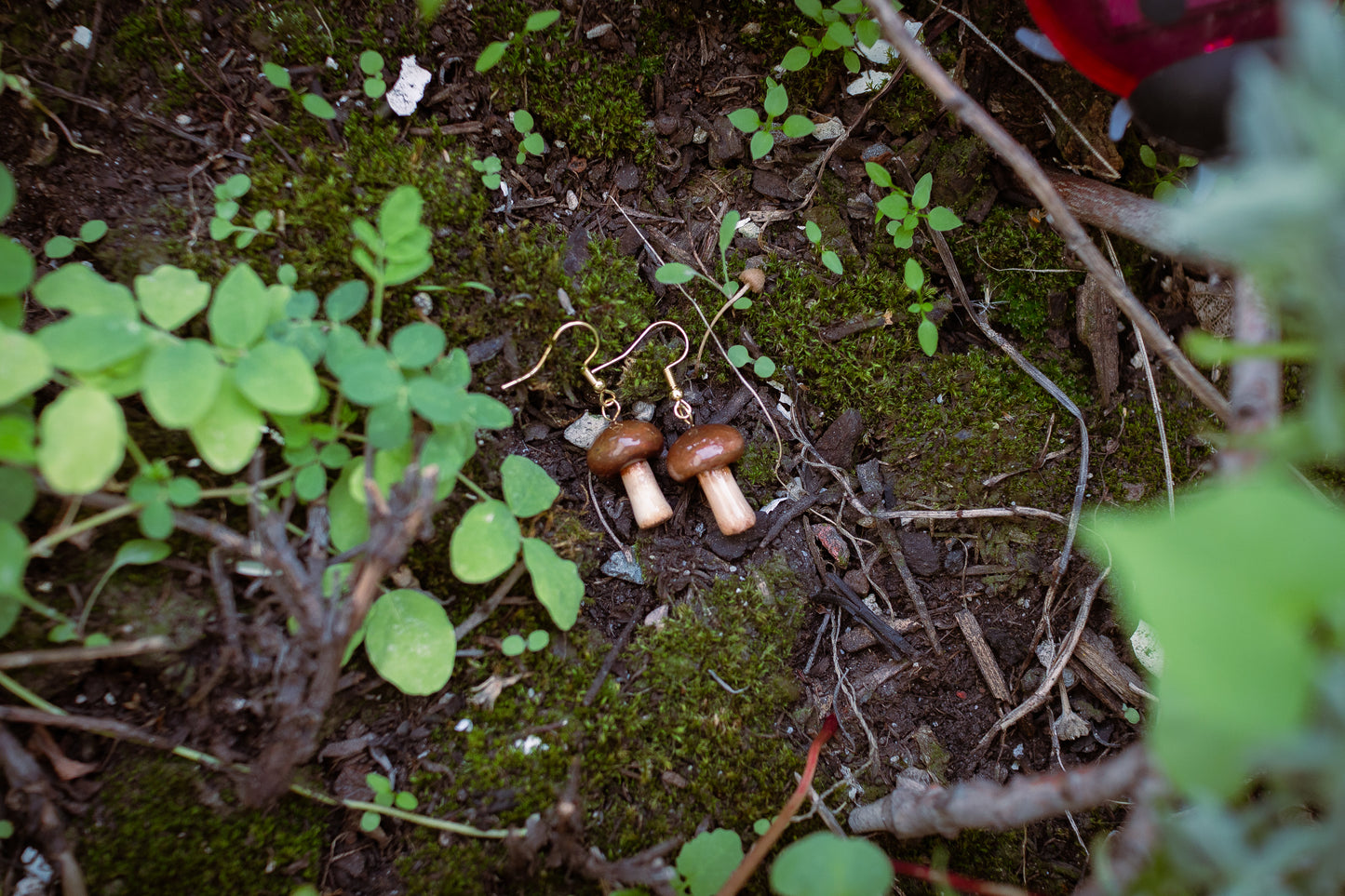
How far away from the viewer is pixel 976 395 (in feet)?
7.87

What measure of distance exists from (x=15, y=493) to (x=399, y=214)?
0.97m

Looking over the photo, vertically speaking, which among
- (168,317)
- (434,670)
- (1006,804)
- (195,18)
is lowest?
(1006,804)

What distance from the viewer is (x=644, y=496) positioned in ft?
7.31

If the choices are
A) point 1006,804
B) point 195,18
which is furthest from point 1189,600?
point 195,18

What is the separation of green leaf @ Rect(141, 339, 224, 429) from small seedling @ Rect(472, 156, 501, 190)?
96 centimetres

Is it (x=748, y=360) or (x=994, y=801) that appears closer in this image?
(x=994, y=801)

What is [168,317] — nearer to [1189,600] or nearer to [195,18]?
[195,18]

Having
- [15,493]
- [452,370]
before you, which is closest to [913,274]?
[452,370]

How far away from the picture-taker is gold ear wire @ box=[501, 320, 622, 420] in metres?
2.19

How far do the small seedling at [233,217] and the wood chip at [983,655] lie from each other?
2.27m

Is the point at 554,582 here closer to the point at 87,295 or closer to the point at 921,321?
the point at 87,295

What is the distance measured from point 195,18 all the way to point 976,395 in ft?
8.29

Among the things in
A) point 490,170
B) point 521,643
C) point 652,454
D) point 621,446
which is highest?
point 490,170

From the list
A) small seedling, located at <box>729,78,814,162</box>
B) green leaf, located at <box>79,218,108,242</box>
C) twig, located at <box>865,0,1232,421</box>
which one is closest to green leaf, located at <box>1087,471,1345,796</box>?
twig, located at <box>865,0,1232,421</box>
